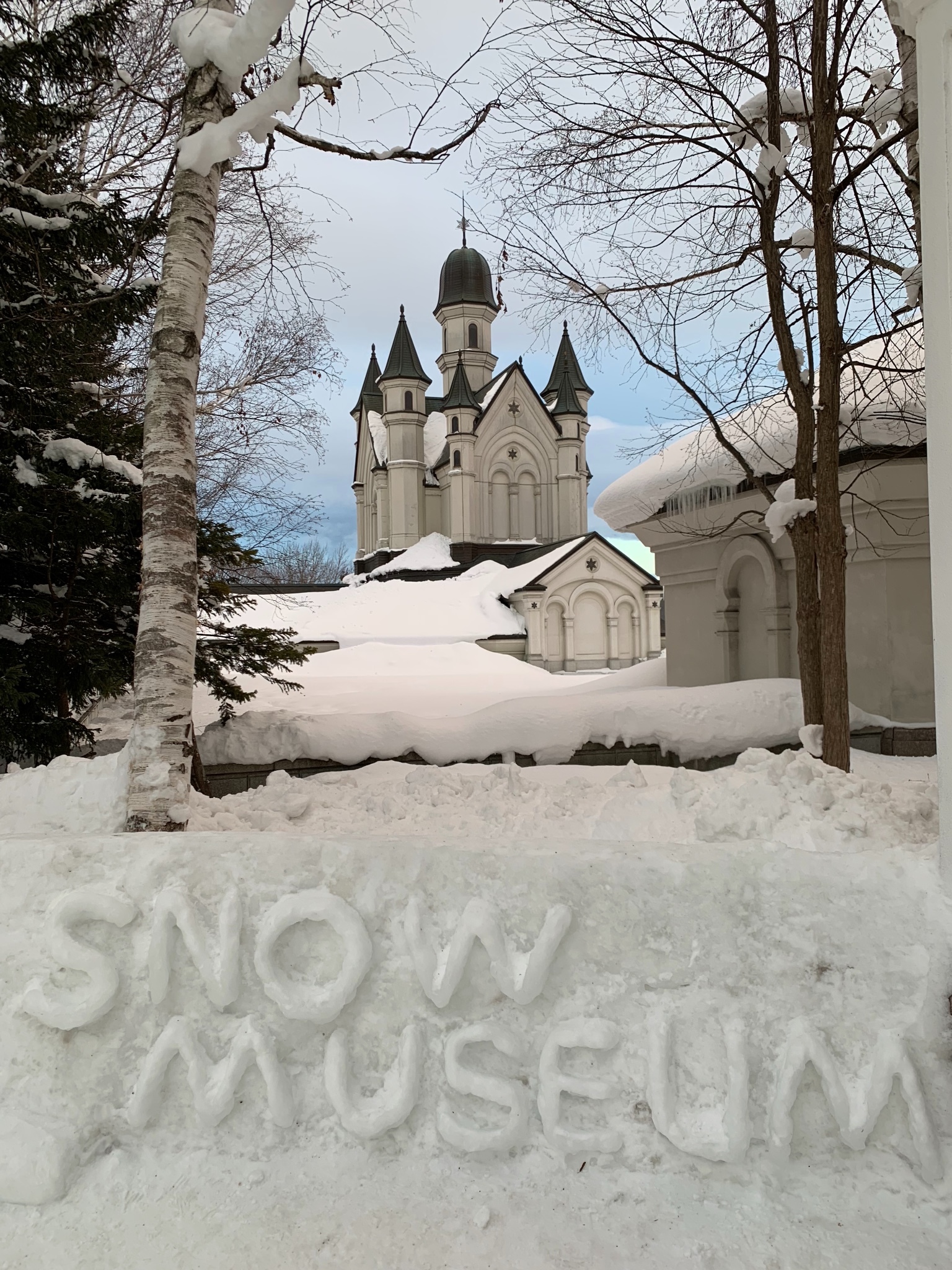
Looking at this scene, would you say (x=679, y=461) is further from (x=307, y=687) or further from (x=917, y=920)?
(x=917, y=920)

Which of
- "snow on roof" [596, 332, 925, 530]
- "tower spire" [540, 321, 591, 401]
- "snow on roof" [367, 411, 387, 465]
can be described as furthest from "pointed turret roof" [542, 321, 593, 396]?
"snow on roof" [596, 332, 925, 530]

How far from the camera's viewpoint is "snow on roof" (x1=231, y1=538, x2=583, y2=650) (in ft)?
74.7

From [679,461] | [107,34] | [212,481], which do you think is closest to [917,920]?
[107,34]

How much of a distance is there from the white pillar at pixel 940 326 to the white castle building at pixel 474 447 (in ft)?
87.6

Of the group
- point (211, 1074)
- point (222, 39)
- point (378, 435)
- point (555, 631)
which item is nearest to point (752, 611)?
point (222, 39)

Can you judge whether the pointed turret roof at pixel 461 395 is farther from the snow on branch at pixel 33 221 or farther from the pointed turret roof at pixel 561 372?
the snow on branch at pixel 33 221

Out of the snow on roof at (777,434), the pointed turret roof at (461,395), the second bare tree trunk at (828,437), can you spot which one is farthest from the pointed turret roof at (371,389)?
the second bare tree trunk at (828,437)

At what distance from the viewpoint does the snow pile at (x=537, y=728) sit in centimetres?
634

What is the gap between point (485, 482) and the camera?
3331 centimetres

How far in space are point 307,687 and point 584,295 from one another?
6.86 m

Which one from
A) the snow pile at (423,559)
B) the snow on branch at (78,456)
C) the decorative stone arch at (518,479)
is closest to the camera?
the snow on branch at (78,456)

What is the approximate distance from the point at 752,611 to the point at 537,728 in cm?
408

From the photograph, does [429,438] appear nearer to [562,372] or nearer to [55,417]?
[562,372]

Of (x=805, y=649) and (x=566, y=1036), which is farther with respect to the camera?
(x=805, y=649)
